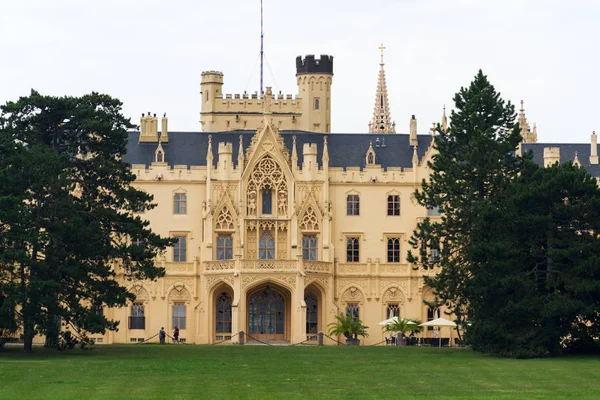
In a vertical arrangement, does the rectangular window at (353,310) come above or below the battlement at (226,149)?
below

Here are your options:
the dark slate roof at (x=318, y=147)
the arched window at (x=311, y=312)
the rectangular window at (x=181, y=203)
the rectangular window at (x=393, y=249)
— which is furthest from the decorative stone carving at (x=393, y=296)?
the rectangular window at (x=181, y=203)

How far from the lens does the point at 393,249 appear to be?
118812 mm

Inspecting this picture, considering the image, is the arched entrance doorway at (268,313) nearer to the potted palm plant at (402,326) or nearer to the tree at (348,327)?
the tree at (348,327)

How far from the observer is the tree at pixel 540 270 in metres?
81.2

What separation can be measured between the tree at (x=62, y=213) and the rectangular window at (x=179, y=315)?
2719cm

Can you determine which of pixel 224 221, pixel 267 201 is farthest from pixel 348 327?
pixel 224 221

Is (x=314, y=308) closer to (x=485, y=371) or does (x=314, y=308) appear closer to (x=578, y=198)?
(x=578, y=198)

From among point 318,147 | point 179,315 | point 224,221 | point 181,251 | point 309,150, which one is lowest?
point 179,315

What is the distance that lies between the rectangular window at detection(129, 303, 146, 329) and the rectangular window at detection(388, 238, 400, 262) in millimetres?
17709

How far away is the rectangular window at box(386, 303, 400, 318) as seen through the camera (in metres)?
118

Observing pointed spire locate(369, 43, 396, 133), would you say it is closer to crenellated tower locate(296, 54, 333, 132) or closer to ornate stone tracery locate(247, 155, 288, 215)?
crenellated tower locate(296, 54, 333, 132)

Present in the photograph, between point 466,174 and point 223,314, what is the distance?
30.7m

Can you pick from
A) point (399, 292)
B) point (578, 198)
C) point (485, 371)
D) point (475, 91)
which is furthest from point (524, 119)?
point (485, 371)

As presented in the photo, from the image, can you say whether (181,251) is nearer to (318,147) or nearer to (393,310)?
(318,147)
